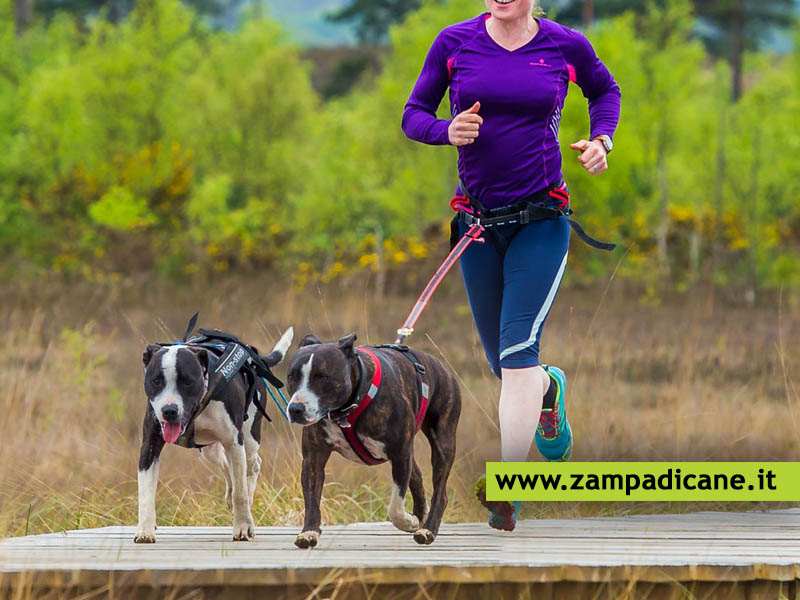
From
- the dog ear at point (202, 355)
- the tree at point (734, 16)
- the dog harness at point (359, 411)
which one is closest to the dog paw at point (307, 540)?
the dog harness at point (359, 411)

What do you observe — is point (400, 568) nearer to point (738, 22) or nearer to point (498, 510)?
point (498, 510)

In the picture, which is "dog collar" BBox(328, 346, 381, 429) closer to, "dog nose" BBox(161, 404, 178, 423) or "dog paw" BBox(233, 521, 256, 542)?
"dog nose" BBox(161, 404, 178, 423)

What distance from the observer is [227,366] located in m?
4.52

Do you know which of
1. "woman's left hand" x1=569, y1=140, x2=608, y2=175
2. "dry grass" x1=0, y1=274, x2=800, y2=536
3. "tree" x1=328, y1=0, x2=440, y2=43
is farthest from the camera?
"tree" x1=328, y1=0, x2=440, y2=43

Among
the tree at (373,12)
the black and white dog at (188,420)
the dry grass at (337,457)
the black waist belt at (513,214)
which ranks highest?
the tree at (373,12)

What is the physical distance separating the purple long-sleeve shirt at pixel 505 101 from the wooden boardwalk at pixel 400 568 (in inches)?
54.5

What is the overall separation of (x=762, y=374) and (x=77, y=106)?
602 inches

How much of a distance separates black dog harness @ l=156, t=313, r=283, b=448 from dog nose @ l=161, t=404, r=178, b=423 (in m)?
0.08

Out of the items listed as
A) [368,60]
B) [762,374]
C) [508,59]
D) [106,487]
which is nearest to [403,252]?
[762,374]

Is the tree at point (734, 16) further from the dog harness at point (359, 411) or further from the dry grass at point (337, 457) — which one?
the dog harness at point (359, 411)

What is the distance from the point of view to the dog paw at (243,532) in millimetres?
4641

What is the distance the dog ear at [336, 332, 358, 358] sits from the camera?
4.07 meters

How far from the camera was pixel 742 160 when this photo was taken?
22.1 meters

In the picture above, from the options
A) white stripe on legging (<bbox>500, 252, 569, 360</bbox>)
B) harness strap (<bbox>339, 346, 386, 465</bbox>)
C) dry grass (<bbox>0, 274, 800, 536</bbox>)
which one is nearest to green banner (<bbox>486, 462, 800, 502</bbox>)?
white stripe on legging (<bbox>500, 252, 569, 360</bbox>)
